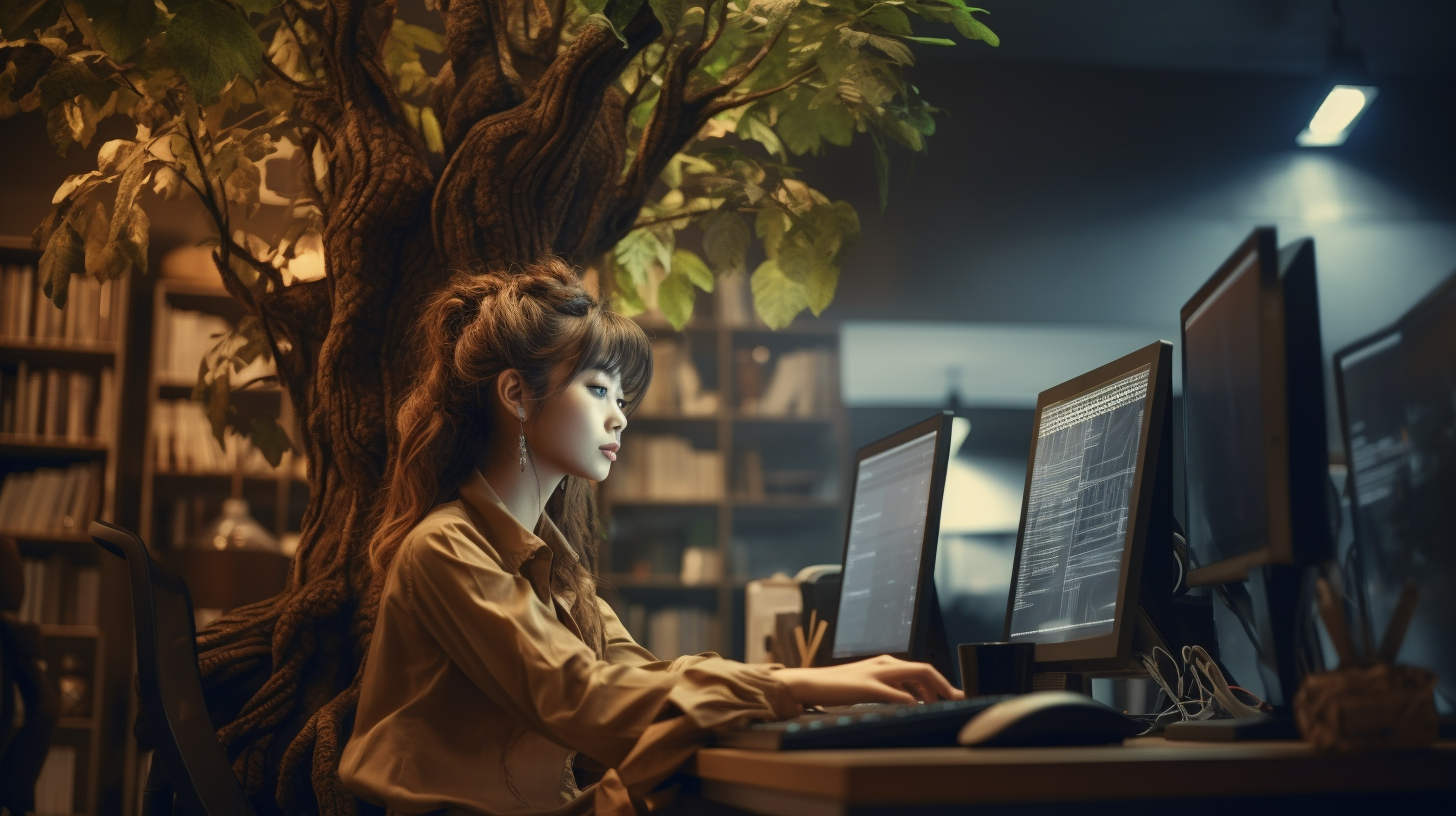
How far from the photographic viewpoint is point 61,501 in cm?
439

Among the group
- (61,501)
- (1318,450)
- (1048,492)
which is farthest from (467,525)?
(61,501)

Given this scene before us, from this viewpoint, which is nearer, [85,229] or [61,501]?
[85,229]

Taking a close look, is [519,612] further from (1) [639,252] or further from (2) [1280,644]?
(1) [639,252]

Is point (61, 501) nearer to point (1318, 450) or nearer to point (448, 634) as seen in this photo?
point (448, 634)

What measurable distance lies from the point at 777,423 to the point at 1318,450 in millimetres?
4104

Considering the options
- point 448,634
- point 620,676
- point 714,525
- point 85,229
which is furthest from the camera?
point 714,525

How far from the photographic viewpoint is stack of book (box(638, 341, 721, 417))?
197 inches

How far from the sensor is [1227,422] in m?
1.21

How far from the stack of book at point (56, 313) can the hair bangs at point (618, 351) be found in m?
3.44

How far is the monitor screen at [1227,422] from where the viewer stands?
43.4 inches

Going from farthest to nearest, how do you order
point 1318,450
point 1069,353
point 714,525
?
point 1069,353
point 714,525
point 1318,450

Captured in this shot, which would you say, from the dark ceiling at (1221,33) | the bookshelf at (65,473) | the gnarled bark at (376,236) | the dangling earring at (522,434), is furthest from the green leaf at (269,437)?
the dark ceiling at (1221,33)

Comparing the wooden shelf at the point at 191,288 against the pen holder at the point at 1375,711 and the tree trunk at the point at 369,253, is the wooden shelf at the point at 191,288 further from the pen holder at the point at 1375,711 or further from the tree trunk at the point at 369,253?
the pen holder at the point at 1375,711

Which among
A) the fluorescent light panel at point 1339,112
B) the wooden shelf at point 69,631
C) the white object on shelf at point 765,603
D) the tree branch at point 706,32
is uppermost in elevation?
the fluorescent light panel at point 1339,112
